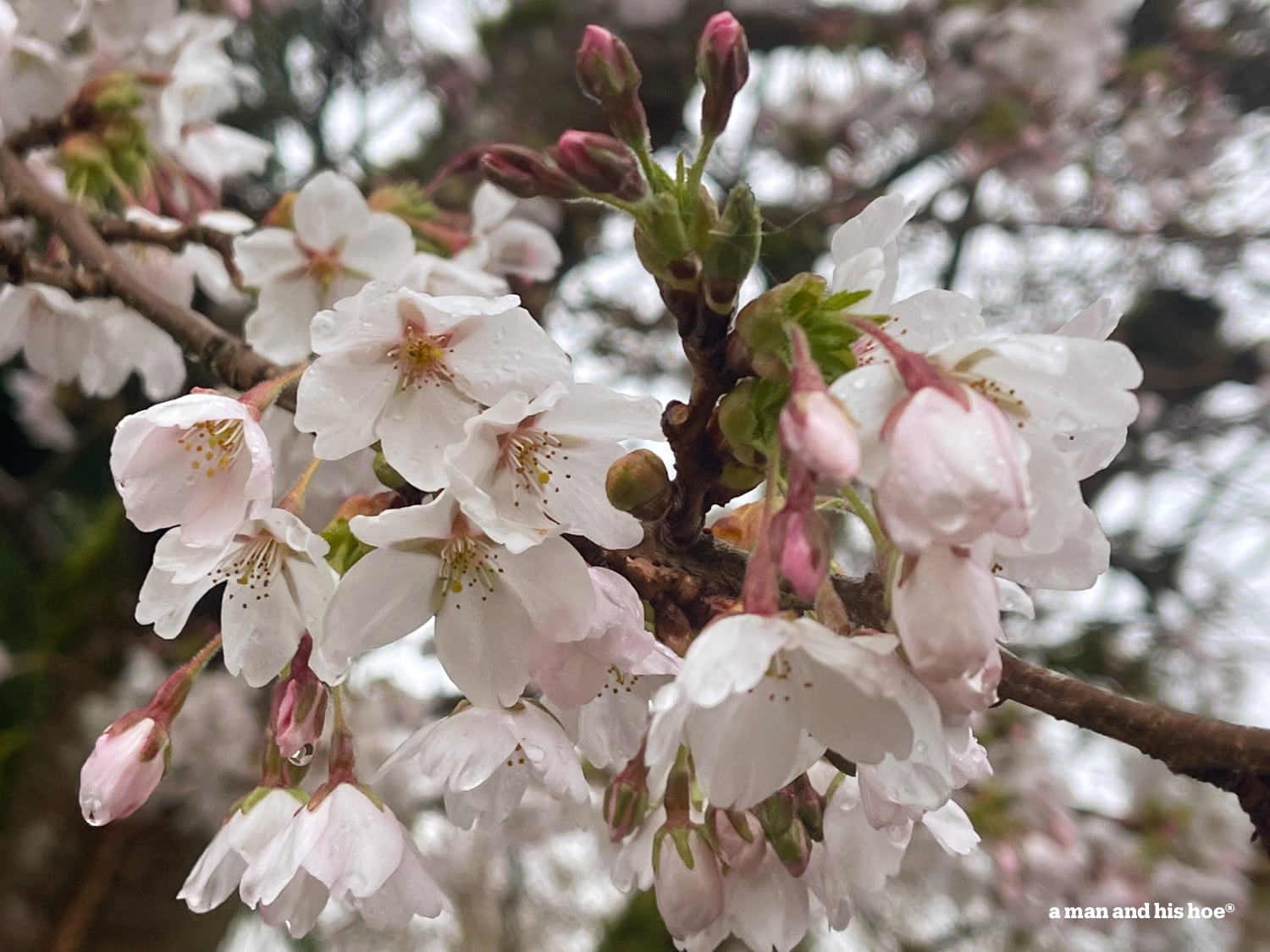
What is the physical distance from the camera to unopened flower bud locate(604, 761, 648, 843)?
0.62 m

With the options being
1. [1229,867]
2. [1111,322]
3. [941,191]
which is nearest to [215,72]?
[1111,322]

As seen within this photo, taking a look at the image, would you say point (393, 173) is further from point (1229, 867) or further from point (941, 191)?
point (1229, 867)

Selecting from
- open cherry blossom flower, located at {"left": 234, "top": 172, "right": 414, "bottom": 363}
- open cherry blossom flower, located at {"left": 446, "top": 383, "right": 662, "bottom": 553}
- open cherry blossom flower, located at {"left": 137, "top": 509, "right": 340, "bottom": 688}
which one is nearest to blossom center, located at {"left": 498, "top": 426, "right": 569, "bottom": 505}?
open cherry blossom flower, located at {"left": 446, "top": 383, "right": 662, "bottom": 553}

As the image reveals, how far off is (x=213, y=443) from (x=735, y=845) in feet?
1.45

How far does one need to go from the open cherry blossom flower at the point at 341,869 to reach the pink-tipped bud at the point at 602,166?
17.4 inches

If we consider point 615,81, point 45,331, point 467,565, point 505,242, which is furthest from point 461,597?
point 45,331

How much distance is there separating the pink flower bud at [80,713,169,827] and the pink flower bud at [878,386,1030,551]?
53 centimetres

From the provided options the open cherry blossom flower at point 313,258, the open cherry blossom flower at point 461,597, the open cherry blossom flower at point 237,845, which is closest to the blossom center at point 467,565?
the open cherry blossom flower at point 461,597

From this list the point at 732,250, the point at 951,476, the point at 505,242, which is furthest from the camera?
the point at 505,242

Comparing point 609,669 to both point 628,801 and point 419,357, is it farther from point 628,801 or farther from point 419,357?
point 419,357

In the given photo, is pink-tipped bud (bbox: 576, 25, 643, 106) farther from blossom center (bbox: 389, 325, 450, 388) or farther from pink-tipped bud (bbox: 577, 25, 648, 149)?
blossom center (bbox: 389, 325, 450, 388)

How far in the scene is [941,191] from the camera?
260cm

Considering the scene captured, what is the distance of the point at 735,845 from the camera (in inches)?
23.8

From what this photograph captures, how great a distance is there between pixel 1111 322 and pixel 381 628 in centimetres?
46
